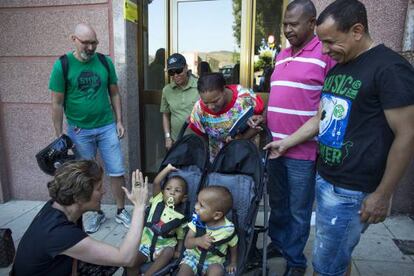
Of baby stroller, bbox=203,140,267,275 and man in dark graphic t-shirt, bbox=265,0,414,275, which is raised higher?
man in dark graphic t-shirt, bbox=265,0,414,275

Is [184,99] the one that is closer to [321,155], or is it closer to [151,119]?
[151,119]

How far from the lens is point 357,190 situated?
5.56 feet

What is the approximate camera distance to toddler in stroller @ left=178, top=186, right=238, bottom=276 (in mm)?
2080

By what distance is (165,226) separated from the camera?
227cm

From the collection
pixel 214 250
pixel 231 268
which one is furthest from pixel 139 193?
pixel 231 268

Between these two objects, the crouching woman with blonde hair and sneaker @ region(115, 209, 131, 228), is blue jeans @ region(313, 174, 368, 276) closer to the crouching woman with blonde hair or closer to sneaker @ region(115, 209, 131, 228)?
the crouching woman with blonde hair

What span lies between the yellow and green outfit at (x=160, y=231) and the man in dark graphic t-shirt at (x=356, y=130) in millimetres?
976

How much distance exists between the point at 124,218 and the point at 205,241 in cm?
189

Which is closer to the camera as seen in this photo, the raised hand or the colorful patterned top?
the raised hand

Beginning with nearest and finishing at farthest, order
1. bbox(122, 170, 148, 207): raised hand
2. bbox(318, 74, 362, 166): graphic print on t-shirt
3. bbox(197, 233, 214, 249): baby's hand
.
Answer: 1. bbox(318, 74, 362, 166): graphic print on t-shirt
2. bbox(122, 170, 148, 207): raised hand
3. bbox(197, 233, 214, 249): baby's hand

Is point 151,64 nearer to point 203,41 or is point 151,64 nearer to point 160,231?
→ point 203,41

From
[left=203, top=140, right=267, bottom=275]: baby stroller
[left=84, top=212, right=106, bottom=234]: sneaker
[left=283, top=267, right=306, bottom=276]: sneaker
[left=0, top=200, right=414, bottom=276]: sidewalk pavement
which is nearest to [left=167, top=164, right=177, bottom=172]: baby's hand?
[left=203, top=140, right=267, bottom=275]: baby stroller

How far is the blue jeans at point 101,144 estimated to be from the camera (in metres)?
3.48

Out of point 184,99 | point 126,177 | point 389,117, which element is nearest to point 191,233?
point 389,117
